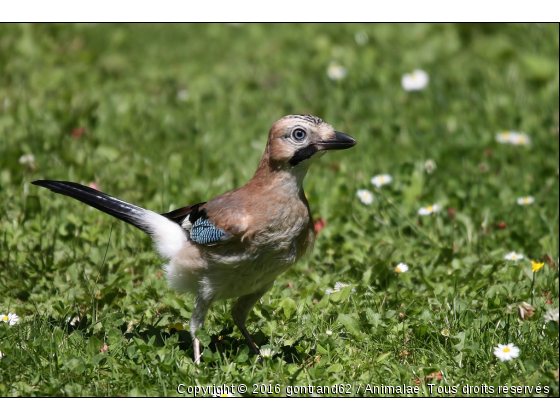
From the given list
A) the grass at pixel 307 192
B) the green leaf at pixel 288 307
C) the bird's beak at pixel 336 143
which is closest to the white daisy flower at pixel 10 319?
the grass at pixel 307 192

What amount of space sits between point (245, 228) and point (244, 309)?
0.63 m

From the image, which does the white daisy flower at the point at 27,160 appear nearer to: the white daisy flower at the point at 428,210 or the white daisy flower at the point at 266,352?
the white daisy flower at the point at 266,352

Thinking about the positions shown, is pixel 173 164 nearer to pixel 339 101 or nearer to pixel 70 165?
pixel 70 165

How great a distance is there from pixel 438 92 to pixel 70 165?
408cm

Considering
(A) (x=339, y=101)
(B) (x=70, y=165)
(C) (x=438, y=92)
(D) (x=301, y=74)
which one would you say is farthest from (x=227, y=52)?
(B) (x=70, y=165)

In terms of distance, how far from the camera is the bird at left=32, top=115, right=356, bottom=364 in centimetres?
422

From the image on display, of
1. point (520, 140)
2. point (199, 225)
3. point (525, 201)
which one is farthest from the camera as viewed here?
point (520, 140)

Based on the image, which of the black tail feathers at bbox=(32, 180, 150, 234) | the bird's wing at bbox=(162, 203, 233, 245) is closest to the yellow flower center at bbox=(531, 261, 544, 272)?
the bird's wing at bbox=(162, 203, 233, 245)

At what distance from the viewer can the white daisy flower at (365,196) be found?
243 inches

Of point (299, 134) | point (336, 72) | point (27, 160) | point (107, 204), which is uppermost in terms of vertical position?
point (336, 72)

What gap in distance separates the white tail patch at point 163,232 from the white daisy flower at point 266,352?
2.62 ft

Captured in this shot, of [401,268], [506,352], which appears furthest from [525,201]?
[506,352]

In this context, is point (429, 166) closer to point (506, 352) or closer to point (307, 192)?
point (307, 192)

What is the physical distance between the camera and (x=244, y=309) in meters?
4.57
